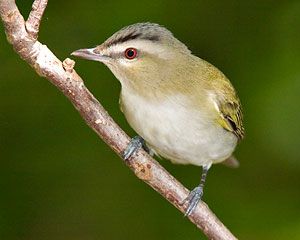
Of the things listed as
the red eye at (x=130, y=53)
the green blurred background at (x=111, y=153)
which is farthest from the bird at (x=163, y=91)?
the green blurred background at (x=111, y=153)

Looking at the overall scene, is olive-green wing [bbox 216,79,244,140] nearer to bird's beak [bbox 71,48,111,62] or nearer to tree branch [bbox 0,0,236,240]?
tree branch [bbox 0,0,236,240]

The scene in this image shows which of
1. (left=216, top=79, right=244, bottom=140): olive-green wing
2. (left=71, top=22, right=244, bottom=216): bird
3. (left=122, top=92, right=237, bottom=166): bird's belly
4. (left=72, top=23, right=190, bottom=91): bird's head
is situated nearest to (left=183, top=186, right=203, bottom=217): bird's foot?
(left=71, top=22, right=244, bottom=216): bird

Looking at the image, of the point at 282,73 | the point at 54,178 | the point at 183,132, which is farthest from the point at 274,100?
the point at 54,178

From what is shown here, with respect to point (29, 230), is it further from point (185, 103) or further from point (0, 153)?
point (185, 103)

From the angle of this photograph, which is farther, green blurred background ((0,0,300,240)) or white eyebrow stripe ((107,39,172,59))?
green blurred background ((0,0,300,240))

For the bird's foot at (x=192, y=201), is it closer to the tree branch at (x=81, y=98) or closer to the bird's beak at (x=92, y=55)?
the tree branch at (x=81, y=98)

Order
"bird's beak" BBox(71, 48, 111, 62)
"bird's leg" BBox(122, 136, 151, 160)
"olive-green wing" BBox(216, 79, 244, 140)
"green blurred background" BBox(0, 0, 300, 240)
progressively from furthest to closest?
"green blurred background" BBox(0, 0, 300, 240), "olive-green wing" BBox(216, 79, 244, 140), "bird's beak" BBox(71, 48, 111, 62), "bird's leg" BBox(122, 136, 151, 160)
